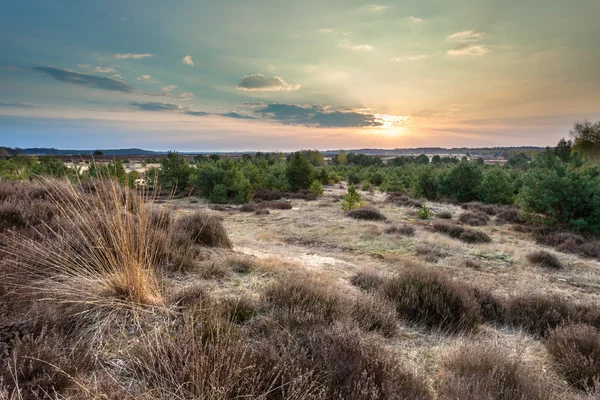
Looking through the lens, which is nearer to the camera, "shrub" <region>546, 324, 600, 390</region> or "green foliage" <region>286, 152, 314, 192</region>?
"shrub" <region>546, 324, 600, 390</region>

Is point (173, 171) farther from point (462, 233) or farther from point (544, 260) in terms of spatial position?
point (544, 260)

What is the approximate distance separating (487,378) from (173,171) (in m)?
26.2

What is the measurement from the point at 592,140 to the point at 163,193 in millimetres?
47242

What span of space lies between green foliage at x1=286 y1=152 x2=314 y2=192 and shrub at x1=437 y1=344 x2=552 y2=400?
23300 millimetres

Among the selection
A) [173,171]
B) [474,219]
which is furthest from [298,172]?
[474,219]

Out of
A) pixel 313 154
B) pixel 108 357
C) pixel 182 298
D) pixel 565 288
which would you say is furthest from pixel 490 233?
pixel 313 154

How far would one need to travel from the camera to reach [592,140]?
34500mm

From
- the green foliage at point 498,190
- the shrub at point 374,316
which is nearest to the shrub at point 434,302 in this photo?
the shrub at point 374,316

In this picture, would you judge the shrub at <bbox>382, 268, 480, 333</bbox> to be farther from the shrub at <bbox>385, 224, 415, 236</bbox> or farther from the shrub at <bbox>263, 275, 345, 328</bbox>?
the shrub at <bbox>385, 224, 415, 236</bbox>

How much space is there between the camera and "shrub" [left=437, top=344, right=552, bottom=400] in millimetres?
2124

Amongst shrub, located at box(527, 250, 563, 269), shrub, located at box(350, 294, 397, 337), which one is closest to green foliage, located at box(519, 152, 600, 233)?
shrub, located at box(527, 250, 563, 269)

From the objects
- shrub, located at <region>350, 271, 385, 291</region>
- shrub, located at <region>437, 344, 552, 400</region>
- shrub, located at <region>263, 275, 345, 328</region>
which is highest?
shrub, located at <region>263, 275, 345, 328</region>

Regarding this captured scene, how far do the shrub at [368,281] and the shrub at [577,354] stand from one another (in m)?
2.51

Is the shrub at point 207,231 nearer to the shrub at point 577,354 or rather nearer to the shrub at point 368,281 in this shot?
the shrub at point 368,281
